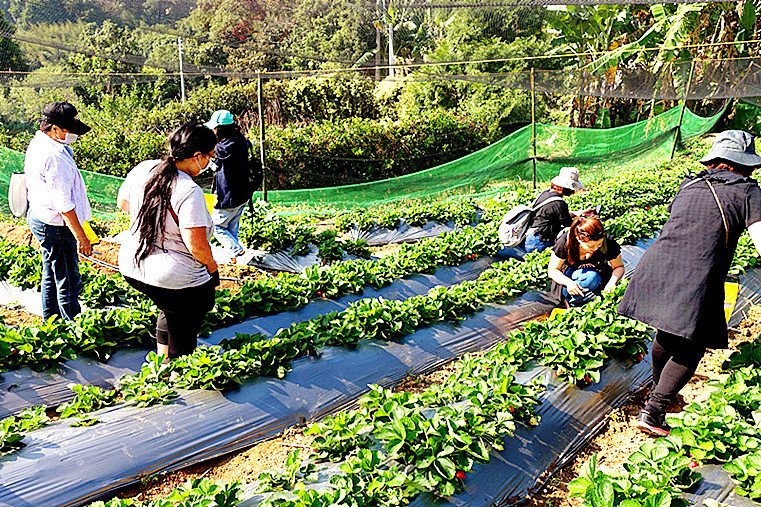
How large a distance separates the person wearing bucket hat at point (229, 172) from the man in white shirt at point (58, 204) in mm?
1839

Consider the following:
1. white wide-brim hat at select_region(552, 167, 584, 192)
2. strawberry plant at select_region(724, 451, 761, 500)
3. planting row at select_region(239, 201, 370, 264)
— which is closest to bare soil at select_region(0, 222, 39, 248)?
planting row at select_region(239, 201, 370, 264)

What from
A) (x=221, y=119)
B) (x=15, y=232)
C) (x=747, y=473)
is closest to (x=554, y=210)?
(x=221, y=119)

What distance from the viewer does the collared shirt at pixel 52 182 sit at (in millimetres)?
4848

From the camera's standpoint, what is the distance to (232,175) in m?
6.87

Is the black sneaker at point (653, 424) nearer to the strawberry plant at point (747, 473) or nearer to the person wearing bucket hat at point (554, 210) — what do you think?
the strawberry plant at point (747, 473)

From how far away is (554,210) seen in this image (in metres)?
6.47

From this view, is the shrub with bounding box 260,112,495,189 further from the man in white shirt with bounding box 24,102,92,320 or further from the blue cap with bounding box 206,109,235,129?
the man in white shirt with bounding box 24,102,92,320

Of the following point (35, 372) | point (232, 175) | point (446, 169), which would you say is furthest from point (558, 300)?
point (446, 169)

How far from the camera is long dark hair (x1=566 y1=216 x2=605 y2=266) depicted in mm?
5152

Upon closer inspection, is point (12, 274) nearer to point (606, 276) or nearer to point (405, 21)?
point (606, 276)

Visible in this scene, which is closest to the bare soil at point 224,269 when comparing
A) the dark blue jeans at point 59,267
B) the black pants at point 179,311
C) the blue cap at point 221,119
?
the blue cap at point 221,119

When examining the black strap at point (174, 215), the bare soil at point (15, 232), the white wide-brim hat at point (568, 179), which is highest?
the black strap at point (174, 215)

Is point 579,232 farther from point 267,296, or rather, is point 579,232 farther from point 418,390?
point 267,296

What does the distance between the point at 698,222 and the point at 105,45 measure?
28.0 m
